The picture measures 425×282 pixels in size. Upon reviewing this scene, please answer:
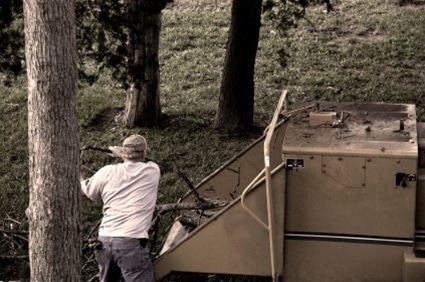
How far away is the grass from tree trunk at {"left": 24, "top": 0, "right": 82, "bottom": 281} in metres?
2.91

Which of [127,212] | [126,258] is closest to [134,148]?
[127,212]

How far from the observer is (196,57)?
1823cm

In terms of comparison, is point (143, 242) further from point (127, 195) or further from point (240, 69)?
point (240, 69)

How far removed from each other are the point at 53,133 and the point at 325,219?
88.9 inches

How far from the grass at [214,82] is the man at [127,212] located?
2.75 metres

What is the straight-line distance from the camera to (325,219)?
7.82 m

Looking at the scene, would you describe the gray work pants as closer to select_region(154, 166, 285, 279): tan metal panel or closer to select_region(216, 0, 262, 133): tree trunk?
select_region(154, 166, 285, 279): tan metal panel

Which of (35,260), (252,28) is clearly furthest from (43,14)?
(252,28)

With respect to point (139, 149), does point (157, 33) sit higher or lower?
higher

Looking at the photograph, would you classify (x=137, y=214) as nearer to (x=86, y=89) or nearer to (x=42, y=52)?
(x=42, y=52)

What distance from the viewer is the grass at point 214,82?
13.6 meters

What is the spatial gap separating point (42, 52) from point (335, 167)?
244cm

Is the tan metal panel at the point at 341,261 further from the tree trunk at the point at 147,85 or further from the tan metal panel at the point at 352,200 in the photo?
the tree trunk at the point at 147,85

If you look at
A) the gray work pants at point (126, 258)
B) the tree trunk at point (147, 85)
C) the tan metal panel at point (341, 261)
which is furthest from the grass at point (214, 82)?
the tan metal panel at point (341, 261)
